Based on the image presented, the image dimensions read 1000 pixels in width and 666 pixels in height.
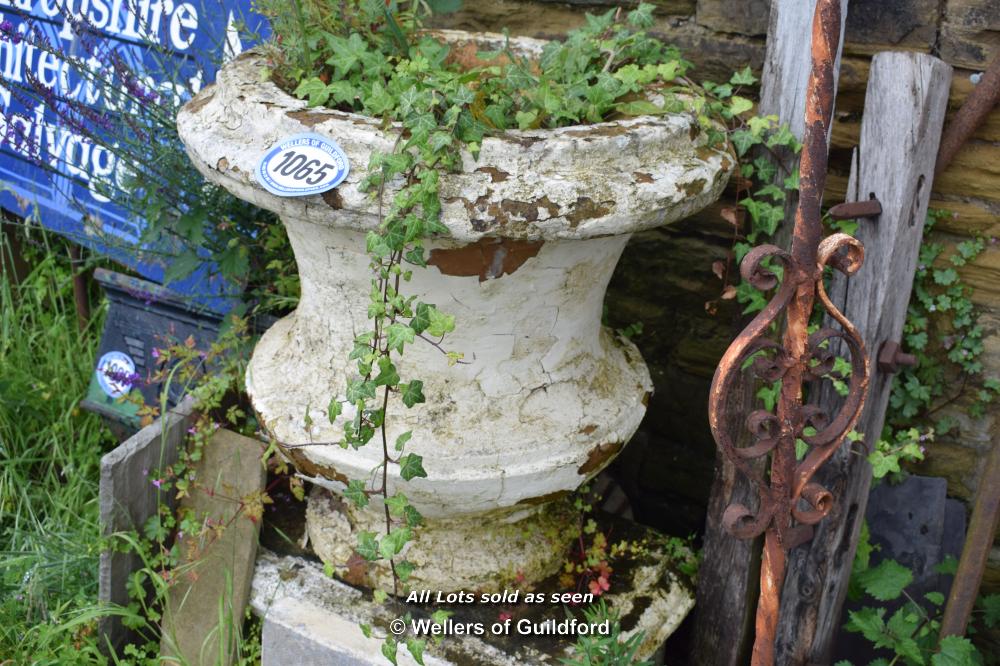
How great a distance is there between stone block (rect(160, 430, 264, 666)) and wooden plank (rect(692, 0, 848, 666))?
1056 mm

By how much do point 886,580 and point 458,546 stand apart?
3.10ft

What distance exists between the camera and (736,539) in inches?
82.2

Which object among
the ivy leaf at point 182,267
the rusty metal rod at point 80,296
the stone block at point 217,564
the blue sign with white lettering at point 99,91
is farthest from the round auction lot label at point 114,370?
the stone block at point 217,564

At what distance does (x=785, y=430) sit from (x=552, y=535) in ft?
2.51

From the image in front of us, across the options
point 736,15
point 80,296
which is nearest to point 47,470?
point 80,296

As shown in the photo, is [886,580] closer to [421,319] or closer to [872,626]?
[872,626]

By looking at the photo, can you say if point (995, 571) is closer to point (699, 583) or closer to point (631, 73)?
point (699, 583)

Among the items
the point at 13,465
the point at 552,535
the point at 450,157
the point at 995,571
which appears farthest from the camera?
the point at 13,465

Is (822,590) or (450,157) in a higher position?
(450,157)

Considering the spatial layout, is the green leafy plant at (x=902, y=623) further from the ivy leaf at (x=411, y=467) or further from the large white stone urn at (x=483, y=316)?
the ivy leaf at (x=411, y=467)

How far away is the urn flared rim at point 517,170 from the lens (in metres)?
1.52

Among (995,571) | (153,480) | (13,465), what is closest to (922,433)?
(995,571)

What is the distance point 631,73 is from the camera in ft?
6.00

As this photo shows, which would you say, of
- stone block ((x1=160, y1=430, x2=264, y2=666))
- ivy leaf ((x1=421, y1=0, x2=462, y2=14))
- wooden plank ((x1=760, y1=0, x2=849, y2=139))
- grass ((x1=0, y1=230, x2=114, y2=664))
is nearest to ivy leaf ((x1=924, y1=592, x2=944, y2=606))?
wooden plank ((x1=760, y1=0, x2=849, y2=139))
